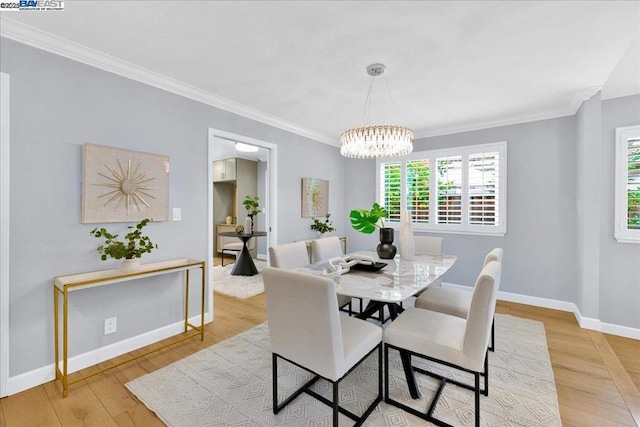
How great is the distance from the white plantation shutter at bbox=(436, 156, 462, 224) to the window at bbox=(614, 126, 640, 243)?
1583 millimetres

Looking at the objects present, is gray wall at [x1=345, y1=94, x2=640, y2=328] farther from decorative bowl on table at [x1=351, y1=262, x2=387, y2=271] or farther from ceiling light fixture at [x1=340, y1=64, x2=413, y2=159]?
decorative bowl on table at [x1=351, y1=262, x2=387, y2=271]

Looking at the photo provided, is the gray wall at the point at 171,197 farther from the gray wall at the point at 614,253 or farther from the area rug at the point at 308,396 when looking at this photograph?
the area rug at the point at 308,396

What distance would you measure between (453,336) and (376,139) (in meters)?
1.69

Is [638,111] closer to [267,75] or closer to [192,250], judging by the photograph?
[267,75]

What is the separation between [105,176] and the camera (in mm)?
2266

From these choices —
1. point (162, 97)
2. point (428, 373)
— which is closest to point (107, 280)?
point (162, 97)

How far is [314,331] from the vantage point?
4.77 feet

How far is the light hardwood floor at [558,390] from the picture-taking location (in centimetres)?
168

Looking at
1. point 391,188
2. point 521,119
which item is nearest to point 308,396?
point 391,188

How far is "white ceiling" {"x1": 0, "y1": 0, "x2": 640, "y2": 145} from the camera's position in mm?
1723

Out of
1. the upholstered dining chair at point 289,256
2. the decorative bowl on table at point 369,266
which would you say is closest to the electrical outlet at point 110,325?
the upholstered dining chair at point 289,256

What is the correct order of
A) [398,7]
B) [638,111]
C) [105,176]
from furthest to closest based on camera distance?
1. [638,111]
2. [105,176]
3. [398,7]

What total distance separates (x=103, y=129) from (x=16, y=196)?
750 millimetres

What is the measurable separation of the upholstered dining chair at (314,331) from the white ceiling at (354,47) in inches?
64.6
